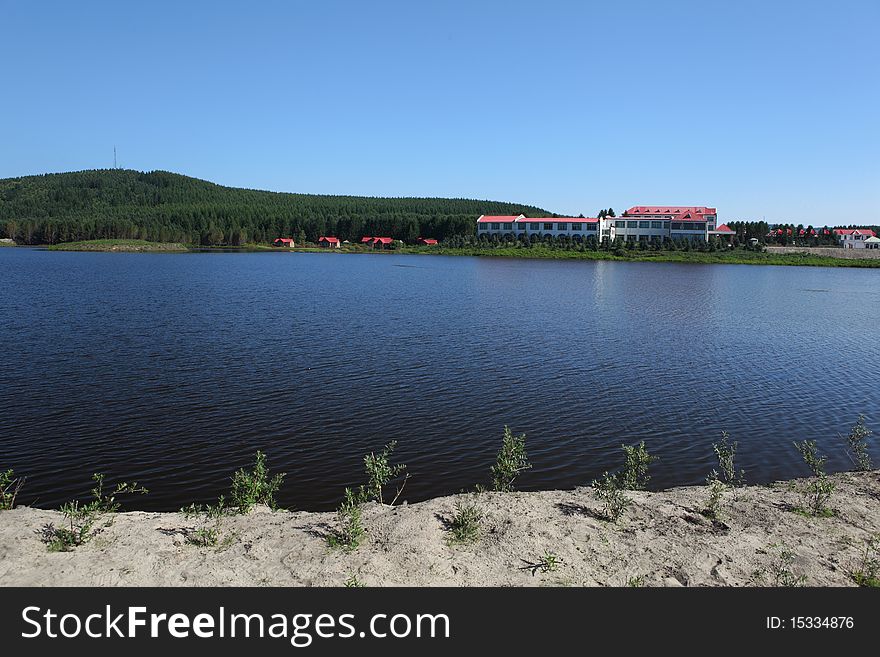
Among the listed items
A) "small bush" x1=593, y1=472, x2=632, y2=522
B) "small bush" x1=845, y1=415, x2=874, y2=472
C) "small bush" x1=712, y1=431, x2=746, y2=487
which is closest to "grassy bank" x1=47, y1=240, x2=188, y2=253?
"small bush" x1=712, y1=431, x2=746, y2=487

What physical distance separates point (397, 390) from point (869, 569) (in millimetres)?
15099

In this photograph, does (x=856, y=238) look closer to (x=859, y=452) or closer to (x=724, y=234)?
(x=724, y=234)

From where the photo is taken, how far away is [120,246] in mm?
164250

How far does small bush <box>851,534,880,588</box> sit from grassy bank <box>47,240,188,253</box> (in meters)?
173

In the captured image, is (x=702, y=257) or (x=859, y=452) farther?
(x=702, y=257)

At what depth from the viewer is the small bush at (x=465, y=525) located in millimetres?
10094

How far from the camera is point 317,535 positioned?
10.2m

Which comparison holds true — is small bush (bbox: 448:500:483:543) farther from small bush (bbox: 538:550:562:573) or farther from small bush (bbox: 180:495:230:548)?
small bush (bbox: 180:495:230:548)

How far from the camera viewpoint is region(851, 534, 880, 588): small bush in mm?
8734

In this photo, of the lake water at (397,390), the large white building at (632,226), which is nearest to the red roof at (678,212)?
the large white building at (632,226)

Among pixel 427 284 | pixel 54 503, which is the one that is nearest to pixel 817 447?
pixel 54 503

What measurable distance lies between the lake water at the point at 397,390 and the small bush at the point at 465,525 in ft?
10.0

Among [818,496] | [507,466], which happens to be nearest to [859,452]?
[818,496]
